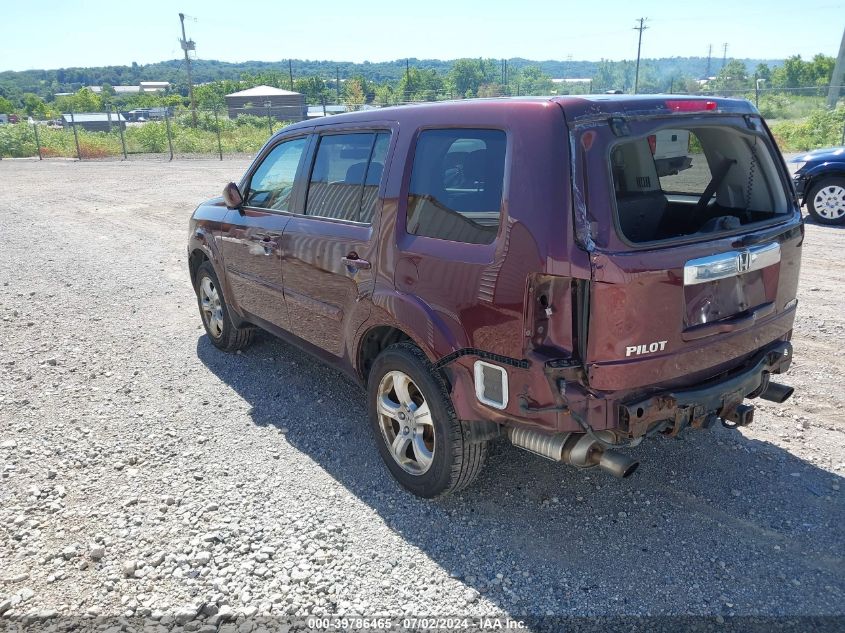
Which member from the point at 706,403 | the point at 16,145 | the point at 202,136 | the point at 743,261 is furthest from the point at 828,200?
Result: the point at 16,145

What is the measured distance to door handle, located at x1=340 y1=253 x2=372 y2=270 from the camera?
3.63m

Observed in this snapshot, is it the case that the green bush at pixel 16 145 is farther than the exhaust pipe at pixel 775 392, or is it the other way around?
the green bush at pixel 16 145

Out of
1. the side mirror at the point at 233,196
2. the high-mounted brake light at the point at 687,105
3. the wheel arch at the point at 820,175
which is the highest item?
the high-mounted brake light at the point at 687,105

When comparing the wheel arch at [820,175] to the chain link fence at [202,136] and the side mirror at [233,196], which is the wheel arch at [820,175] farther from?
the chain link fence at [202,136]

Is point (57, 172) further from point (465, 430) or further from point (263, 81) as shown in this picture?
point (263, 81)

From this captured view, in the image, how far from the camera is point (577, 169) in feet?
8.80

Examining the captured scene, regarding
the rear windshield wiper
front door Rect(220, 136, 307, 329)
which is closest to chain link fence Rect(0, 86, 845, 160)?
the rear windshield wiper

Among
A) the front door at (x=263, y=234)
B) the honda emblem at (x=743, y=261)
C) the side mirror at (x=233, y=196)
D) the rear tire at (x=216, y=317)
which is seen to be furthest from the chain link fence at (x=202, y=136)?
the honda emblem at (x=743, y=261)

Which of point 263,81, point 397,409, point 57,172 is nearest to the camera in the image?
point 397,409

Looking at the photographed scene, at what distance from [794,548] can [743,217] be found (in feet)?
5.55

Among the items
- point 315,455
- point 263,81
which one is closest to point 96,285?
point 315,455

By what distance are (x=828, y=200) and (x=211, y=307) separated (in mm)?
9142

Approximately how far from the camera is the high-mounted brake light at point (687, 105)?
9.67 ft

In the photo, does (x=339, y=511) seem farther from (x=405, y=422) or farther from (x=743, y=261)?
(x=743, y=261)
